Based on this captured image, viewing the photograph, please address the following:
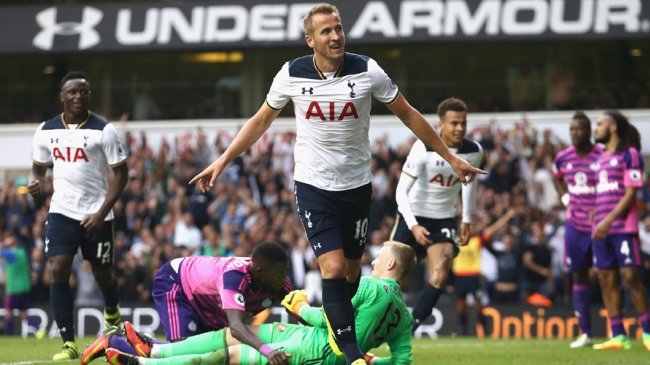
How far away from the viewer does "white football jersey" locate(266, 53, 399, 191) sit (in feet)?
28.5

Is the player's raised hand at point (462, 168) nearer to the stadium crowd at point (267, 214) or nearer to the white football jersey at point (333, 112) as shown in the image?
the white football jersey at point (333, 112)

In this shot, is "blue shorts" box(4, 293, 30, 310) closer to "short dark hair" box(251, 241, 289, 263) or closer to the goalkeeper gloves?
the goalkeeper gloves

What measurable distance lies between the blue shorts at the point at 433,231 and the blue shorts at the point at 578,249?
212cm

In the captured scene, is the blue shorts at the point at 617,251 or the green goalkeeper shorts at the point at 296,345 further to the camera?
the blue shorts at the point at 617,251

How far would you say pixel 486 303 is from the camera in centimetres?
2016

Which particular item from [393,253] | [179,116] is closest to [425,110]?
[179,116]

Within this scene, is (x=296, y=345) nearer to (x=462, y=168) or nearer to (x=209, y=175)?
(x=209, y=175)

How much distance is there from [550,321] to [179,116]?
1341cm

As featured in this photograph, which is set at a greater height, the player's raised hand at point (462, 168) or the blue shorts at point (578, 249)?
the player's raised hand at point (462, 168)

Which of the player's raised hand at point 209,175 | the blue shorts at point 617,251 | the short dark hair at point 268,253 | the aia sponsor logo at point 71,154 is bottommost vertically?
the blue shorts at point 617,251

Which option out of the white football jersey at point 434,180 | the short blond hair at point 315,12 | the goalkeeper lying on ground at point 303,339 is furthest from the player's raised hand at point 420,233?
the short blond hair at point 315,12

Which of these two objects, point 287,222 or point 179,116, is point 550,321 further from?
point 179,116

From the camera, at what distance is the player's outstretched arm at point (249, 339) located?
27.4 feet

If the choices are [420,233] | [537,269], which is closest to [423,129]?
[420,233]
